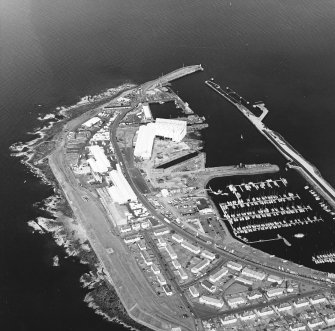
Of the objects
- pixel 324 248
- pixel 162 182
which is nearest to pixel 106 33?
pixel 162 182

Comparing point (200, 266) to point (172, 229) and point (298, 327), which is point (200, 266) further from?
point (298, 327)

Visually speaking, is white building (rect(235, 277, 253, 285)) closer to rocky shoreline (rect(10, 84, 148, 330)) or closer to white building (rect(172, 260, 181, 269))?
white building (rect(172, 260, 181, 269))

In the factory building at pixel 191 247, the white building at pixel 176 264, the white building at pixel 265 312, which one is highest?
the factory building at pixel 191 247

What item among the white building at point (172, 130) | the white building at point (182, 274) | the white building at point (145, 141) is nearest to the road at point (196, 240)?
the white building at point (145, 141)

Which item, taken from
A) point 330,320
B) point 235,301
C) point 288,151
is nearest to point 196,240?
point 235,301

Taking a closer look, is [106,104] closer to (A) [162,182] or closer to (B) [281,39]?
(A) [162,182]

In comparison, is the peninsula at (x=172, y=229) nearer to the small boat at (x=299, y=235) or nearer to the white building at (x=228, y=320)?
the white building at (x=228, y=320)
